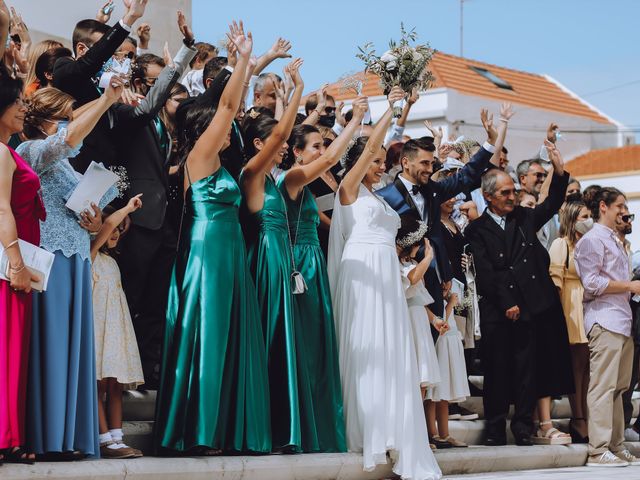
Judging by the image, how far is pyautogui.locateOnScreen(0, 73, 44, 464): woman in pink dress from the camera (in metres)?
5.57

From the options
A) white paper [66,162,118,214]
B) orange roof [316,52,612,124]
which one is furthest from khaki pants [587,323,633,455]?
orange roof [316,52,612,124]

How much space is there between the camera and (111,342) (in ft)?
21.8

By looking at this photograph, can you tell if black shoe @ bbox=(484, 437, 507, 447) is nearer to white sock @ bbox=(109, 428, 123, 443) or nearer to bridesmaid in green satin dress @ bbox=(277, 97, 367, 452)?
bridesmaid in green satin dress @ bbox=(277, 97, 367, 452)

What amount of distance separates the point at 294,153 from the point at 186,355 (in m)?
2.04

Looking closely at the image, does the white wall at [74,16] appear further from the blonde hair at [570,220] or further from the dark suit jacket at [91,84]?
the blonde hair at [570,220]

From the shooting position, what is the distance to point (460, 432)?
9.55m

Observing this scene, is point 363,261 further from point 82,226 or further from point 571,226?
point 571,226

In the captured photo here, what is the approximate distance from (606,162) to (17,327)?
96.0 feet

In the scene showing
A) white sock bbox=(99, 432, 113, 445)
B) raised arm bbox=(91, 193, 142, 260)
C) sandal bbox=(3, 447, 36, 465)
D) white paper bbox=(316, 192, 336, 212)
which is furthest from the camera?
white paper bbox=(316, 192, 336, 212)

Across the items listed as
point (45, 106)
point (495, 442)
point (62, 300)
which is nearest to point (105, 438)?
point (62, 300)

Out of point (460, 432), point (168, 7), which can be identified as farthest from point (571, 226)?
point (168, 7)

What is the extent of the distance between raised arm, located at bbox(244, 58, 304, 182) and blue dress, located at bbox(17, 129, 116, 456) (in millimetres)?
1445

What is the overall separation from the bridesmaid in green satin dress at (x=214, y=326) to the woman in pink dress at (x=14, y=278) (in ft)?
3.86

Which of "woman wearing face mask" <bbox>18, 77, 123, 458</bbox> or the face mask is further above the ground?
the face mask
